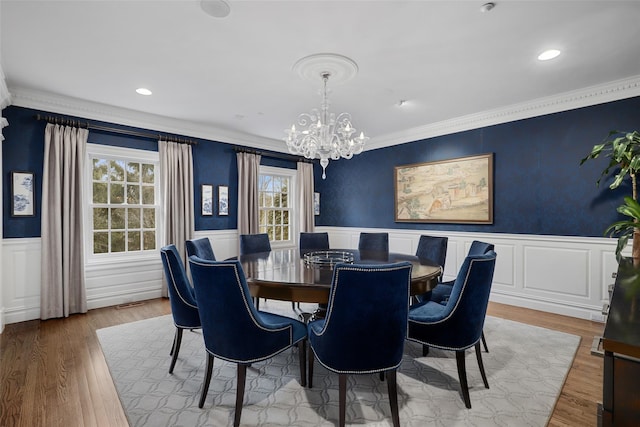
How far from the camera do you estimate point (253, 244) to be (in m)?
4.02

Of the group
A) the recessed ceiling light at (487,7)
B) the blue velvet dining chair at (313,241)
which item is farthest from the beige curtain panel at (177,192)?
the recessed ceiling light at (487,7)

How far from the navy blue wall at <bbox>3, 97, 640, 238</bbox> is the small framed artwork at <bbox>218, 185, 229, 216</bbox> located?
10cm

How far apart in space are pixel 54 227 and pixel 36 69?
1730mm

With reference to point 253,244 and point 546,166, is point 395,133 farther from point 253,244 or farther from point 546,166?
point 253,244

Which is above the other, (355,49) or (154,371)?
(355,49)

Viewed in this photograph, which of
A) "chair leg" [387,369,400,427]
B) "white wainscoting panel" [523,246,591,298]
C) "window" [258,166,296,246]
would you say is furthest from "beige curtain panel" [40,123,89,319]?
"white wainscoting panel" [523,246,591,298]

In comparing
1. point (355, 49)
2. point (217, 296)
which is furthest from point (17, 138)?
point (355, 49)

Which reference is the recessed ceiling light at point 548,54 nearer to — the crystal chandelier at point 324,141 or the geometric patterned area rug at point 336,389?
the crystal chandelier at point 324,141

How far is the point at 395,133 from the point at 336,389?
14.2 ft

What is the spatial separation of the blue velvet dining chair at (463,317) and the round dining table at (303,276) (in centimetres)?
24

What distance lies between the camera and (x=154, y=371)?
2445 mm

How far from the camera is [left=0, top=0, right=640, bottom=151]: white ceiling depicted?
2.17 m

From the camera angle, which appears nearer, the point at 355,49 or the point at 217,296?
the point at 217,296

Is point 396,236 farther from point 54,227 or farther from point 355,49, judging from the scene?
point 54,227
